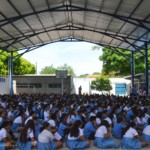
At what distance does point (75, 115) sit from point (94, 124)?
6.09 ft

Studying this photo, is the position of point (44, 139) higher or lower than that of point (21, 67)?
lower

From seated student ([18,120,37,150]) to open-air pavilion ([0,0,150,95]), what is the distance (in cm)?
925

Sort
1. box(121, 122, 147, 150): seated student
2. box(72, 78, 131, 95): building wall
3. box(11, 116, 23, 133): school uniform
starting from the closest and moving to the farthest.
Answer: box(121, 122, 147, 150): seated student < box(11, 116, 23, 133): school uniform < box(72, 78, 131, 95): building wall

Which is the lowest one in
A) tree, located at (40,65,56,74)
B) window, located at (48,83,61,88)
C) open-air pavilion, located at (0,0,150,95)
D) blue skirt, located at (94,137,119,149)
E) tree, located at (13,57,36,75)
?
blue skirt, located at (94,137,119,149)

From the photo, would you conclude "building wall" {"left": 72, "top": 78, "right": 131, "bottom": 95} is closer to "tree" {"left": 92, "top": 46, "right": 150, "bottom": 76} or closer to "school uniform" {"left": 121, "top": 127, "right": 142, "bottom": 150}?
"tree" {"left": 92, "top": 46, "right": 150, "bottom": 76}

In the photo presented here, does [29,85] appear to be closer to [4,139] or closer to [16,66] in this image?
[16,66]

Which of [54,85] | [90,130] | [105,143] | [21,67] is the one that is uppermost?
[21,67]

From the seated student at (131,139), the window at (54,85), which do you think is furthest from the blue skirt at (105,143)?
the window at (54,85)

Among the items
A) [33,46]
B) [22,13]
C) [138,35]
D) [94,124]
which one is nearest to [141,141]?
[94,124]

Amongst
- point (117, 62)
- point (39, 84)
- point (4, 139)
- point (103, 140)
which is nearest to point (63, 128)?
point (103, 140)

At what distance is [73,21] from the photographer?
23.4 m

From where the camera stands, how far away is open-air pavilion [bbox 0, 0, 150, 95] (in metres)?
16.8

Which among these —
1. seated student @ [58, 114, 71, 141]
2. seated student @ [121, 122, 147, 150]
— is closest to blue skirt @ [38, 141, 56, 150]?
seated student @ [58, 114, 71, 141]

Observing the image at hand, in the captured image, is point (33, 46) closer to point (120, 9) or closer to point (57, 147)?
point (120, 9)
